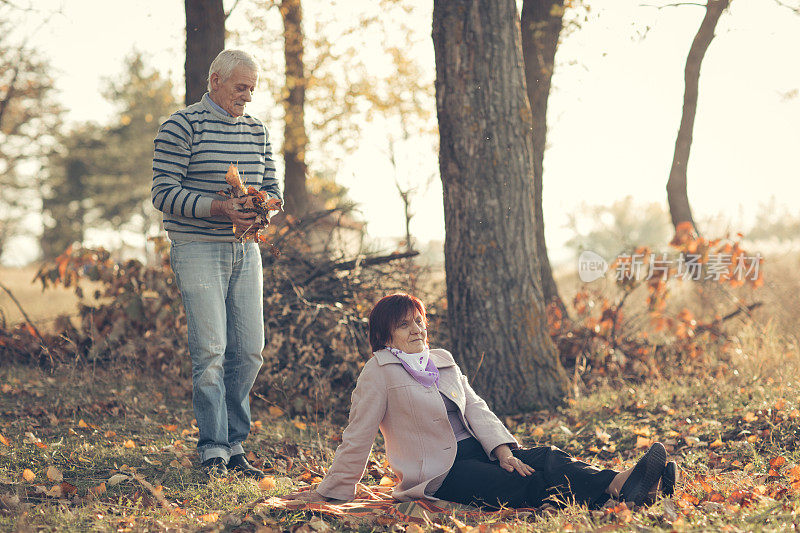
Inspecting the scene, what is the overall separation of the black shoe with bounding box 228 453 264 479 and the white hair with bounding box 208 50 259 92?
82.8 inches

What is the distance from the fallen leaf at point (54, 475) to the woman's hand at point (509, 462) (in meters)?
2.36

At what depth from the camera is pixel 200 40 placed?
7.59 metres

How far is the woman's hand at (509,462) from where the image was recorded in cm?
336

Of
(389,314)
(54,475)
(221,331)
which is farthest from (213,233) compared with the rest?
(54,475)

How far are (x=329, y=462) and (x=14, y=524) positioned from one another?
1.95m

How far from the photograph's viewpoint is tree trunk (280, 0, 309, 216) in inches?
440

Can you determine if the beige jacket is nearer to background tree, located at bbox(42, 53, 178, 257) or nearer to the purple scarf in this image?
the purple scarf

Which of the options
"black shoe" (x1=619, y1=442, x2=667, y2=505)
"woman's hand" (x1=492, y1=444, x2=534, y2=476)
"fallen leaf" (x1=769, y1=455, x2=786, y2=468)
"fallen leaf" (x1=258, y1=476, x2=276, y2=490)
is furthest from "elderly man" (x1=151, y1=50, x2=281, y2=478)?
"fallen leaf" (x1=769, y1=455, x2=786, y2=468)

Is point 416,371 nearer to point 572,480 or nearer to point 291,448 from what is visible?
point 572,480

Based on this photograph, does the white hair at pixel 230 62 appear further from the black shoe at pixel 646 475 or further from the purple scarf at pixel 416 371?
the black shoe at pixel 646 475

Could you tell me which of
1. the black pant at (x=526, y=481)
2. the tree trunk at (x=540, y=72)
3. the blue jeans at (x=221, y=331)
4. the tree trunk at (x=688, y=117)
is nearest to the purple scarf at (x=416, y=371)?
the black pant at (x=526, y=481)

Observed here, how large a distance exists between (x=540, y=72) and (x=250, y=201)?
18.3ft

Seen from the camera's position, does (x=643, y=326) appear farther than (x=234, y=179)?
Yes

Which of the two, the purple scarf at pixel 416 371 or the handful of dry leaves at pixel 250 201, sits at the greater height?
the handful of dry leaves at pixel 250 201
